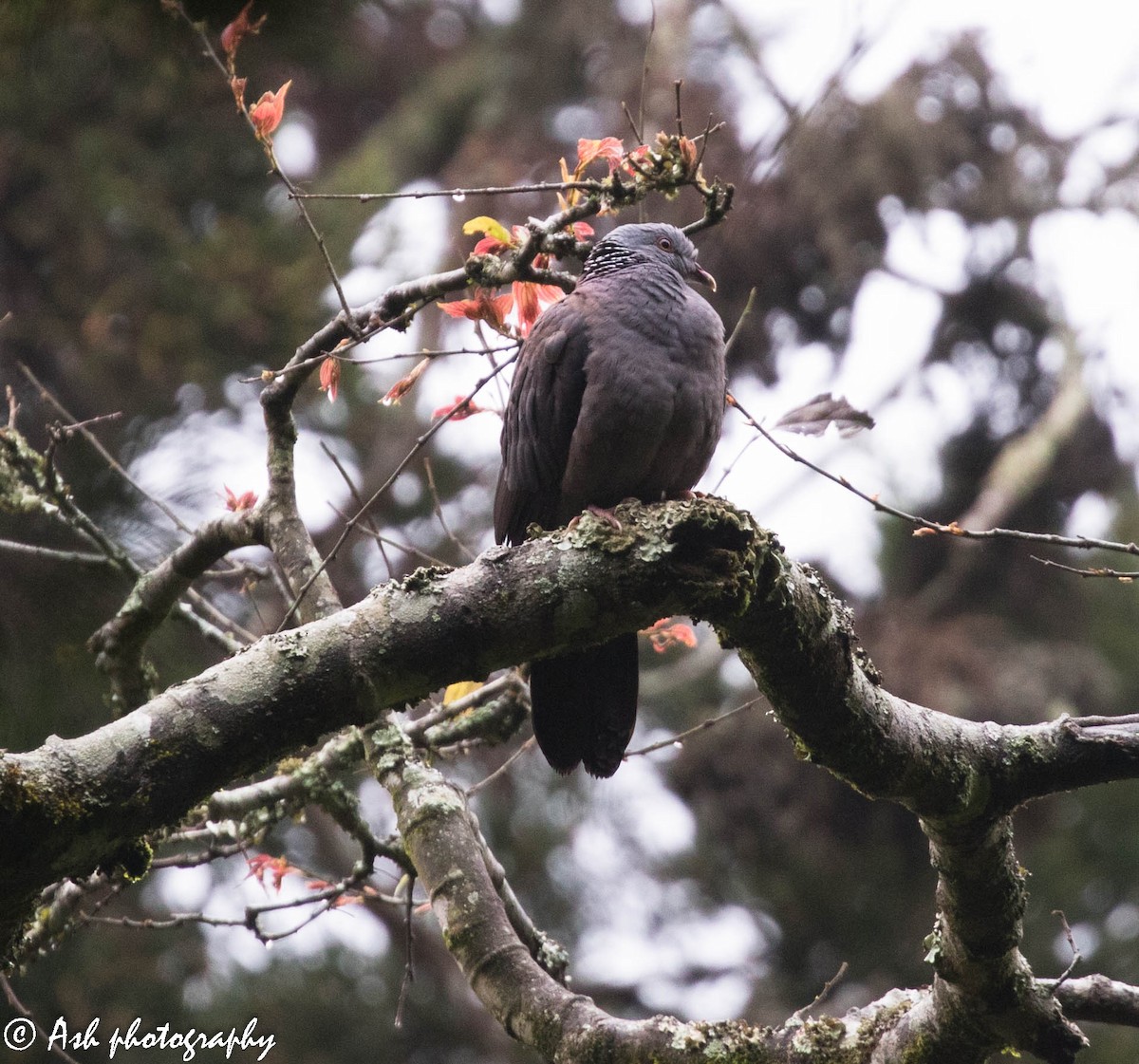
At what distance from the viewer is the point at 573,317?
323 centimetres

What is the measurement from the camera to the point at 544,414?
10.8 ft

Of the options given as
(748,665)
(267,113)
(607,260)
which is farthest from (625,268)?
(748,665)

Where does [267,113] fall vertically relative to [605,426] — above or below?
above

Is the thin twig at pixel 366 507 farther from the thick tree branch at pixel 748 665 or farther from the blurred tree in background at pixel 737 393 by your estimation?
the blurred tree in background at pixel 737 393

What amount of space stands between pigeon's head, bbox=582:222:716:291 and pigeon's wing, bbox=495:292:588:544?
281mm

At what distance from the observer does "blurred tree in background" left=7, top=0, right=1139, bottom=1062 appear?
6.62 metres

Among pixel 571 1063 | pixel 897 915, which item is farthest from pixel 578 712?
→ pixel 897 915

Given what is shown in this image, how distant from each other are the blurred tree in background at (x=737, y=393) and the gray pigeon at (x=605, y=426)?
2780mm

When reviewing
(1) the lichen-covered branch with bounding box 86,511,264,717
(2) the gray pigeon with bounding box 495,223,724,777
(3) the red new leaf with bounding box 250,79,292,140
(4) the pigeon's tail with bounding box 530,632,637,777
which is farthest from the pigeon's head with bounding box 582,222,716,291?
(1) the lichen-covered branch with bounding box 86,511,264,717

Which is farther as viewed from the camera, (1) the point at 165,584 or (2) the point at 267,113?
(1) the point at 165,584

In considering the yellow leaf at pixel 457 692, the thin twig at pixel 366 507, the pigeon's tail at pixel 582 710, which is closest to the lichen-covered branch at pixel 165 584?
the thin twig at pixel 366 507

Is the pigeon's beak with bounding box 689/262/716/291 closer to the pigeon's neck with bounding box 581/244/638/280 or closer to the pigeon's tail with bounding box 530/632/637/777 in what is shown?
the pigeon's neck with bounding box 581/244/638/280

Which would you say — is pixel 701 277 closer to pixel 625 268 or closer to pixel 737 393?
pixel 625 268

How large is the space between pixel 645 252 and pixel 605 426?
80 centimetres
